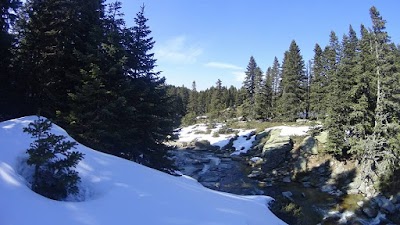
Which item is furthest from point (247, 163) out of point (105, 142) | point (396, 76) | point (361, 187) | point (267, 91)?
point (267, 91)

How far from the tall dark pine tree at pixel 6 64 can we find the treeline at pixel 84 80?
0.16ft

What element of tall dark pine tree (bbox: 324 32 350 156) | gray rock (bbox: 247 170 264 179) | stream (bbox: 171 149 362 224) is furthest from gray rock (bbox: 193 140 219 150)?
tall dark pine tree (bbox: 324 32 350 156)


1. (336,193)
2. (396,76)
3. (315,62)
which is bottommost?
(336,193)

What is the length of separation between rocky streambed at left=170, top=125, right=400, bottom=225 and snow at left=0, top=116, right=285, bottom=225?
362 inches

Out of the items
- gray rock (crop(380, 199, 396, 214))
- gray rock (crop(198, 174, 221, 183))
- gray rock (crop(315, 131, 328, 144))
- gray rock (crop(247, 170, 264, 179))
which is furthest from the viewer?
gray rock (crop(315, 131, 328, 144))

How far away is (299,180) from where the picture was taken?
27266 millimetres

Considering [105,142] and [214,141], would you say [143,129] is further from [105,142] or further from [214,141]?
[214,141]

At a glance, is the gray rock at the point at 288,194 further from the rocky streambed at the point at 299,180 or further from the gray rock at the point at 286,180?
the gray rock at the point at 286,180

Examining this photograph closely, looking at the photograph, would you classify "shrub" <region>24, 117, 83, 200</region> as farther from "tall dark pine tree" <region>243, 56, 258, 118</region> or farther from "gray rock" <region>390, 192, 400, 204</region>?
"tall dark pine tree" <region>243, 56, 258, 118</region>

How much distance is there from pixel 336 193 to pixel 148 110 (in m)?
15.8

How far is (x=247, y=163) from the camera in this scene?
33906mm

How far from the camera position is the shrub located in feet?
22.2

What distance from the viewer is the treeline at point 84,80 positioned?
1664 centimetres

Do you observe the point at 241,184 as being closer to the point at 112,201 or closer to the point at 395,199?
the point at 395,199
